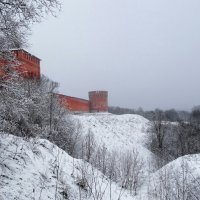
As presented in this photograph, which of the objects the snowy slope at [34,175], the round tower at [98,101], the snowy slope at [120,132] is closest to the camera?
the snowy slope at [34,175]

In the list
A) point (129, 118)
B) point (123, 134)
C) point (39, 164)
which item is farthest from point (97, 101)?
point (39, 164)

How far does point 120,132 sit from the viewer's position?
137 feet

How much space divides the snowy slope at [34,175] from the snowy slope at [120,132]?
1996 centimetres

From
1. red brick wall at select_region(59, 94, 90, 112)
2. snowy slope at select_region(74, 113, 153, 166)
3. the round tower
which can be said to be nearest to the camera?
snowy slope at select_region(74, 113, 153, 166)

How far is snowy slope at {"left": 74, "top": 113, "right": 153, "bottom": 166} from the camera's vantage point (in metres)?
34.3

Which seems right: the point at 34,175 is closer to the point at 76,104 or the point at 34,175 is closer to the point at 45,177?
the point at 45,177

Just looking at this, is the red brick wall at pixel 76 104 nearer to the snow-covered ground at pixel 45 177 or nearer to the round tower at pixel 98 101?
the round tower at pixel 98 101

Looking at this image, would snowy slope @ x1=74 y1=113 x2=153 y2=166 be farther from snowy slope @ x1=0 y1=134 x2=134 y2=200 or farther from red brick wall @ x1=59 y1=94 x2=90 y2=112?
snowy slope @ x1=0 y1=134 x2=134 y2=200

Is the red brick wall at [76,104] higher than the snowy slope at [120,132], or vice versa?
the red brick wall at [76,104]

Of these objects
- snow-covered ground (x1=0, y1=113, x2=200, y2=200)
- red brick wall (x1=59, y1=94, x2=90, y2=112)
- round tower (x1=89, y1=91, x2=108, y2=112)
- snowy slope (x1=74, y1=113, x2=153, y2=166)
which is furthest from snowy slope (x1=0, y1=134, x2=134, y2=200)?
round tower (x1=89, y1=91, x2=108, y2=112)

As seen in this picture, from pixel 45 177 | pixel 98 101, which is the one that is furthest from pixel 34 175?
pixel 98 101

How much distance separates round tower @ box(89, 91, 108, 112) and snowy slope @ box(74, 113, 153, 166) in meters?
5.57

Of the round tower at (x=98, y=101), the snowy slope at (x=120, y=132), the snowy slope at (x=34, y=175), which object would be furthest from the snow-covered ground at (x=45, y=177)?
the round tower at (x=98, y=101)

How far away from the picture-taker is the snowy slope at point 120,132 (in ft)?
113
